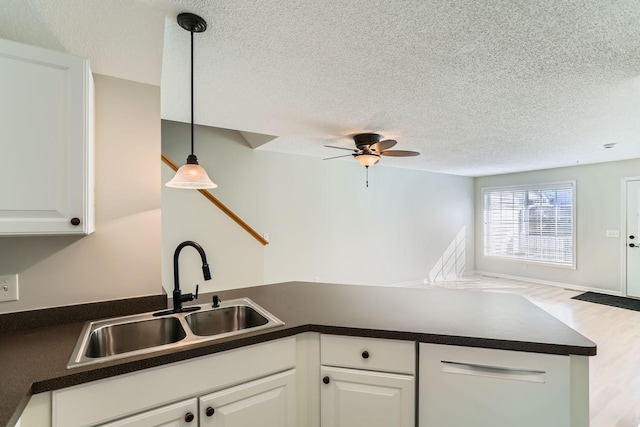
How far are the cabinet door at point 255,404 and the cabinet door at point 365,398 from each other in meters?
0.16

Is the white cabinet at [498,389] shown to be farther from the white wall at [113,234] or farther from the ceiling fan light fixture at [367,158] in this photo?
the ceiling fan light fixture at [367,158]

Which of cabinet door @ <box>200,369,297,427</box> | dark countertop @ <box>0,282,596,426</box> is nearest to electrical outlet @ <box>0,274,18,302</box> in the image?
dark countertop @ <box>0,282,596,426</box>

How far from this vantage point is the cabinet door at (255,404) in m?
1.20

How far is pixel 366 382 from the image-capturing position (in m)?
1.38

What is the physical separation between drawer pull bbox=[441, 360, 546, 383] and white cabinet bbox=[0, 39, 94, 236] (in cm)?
164

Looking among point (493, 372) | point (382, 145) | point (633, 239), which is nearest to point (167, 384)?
point (493, 372)

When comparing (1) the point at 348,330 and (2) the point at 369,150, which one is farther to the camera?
(2) the point at 369,150

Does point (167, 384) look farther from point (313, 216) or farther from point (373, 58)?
point (313, 216)

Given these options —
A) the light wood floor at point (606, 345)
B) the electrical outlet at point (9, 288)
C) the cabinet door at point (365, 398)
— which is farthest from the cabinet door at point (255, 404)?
the light wood floor at point (606, 345)

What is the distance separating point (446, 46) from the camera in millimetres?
1764

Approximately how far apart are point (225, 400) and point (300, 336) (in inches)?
15.4

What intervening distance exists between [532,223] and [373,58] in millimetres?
6132

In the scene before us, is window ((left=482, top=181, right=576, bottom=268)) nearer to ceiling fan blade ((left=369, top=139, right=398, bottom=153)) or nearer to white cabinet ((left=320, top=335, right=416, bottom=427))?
ceiling fan blade ((left=369, top=139, right=398, bottom=153))

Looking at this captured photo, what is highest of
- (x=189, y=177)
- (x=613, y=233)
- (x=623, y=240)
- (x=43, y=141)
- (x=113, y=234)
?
(x=43, y=141)
